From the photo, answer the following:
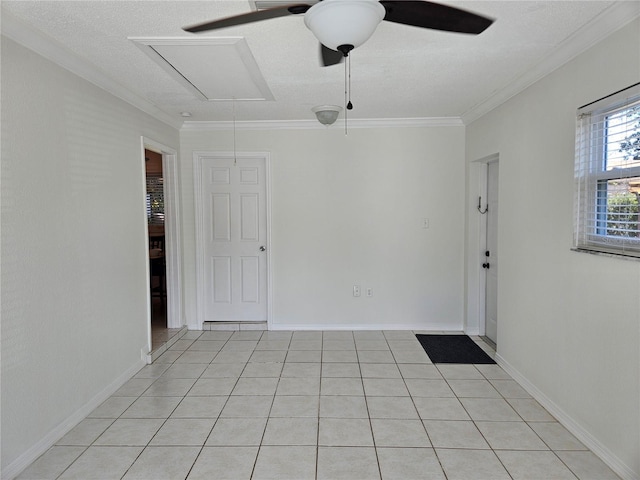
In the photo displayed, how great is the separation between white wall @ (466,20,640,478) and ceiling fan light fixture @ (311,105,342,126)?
A: 146 centimetres

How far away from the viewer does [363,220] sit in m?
4.55

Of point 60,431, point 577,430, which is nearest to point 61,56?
point 60,431

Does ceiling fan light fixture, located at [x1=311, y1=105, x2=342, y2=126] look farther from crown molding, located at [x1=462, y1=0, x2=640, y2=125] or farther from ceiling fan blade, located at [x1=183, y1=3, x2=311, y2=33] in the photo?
ceiling fan blade, located at [x1=183, y1=3, x2=311, y2=33]

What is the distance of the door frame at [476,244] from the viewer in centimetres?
429

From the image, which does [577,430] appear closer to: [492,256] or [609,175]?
[609,175]

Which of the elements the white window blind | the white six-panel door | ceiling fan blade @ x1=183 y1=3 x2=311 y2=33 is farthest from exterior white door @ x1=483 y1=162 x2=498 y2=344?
the white window blind

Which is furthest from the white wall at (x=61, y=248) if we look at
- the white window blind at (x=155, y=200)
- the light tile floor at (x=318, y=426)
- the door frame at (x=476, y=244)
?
the door frame at (x=476, y=244)

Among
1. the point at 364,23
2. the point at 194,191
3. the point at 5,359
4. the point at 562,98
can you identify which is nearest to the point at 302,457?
the point at 5,359

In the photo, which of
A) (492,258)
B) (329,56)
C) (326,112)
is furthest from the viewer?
(492,258)

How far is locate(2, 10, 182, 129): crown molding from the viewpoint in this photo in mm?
2076

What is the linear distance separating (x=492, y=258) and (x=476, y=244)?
0.26 meters

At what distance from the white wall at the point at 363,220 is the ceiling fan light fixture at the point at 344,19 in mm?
2948

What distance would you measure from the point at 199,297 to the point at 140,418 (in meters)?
2.07

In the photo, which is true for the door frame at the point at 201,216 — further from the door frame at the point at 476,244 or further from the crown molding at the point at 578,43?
the crown molding at the point at 578,43
